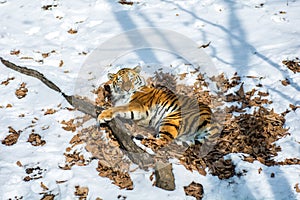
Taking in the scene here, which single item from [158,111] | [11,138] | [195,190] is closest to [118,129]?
[158,111]

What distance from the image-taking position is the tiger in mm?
4457

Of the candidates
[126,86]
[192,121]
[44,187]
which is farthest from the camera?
[126,86]

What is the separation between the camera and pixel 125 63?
6383 mm

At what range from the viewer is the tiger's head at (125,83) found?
4934 mm

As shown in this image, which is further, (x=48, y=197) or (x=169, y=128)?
(x=169, y=128)

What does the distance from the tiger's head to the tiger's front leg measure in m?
0.28

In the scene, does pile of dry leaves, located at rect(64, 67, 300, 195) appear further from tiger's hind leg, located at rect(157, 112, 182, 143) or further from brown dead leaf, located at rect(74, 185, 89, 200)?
brown dead leaf, located at rect(74, 185, 89, 200)

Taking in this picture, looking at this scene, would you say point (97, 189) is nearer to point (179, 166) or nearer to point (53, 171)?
point (53, 171)

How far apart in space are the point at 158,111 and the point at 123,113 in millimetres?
463

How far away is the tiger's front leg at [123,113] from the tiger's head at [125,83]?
0.91 feet

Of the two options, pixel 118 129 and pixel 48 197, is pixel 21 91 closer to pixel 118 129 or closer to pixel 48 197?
pixel 118 129

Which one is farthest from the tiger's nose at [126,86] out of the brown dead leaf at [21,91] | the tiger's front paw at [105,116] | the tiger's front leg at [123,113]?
the brown dead leaf at [21,91]

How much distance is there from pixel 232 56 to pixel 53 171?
146 inches

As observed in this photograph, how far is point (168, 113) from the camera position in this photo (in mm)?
4691
